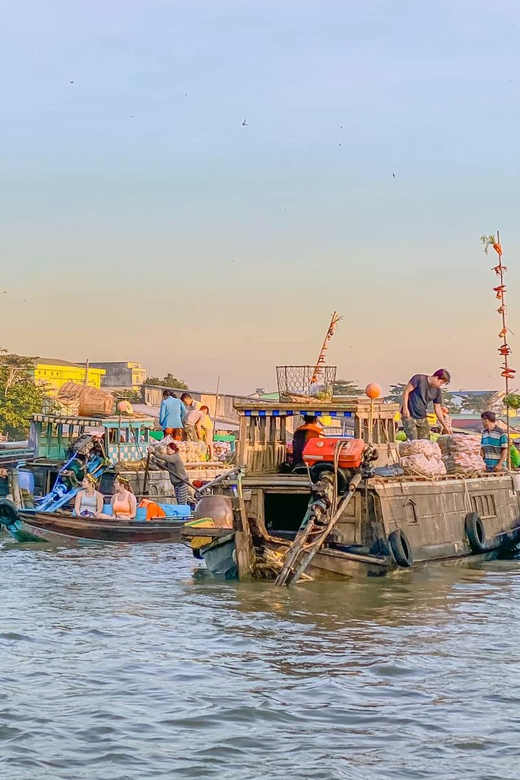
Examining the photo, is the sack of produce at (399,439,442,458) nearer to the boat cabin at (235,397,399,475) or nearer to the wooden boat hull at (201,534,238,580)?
the boat cabin at (235,397,399,475)

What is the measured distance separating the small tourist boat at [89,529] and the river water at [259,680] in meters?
4.76

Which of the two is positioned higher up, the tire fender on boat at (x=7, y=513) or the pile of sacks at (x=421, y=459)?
the pile of sacks at (x=421, y=459)

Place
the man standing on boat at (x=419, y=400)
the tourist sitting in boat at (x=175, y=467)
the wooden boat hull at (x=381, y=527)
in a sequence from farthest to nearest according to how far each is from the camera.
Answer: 1. the tourist sitting in boat at (x=175, y=467)
2. the man standing on boat at (x=419, y=400)
3. the wooden boat hull at (x=381, y=527)

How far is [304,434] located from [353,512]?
1.75 metres

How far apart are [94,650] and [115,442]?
15866 mm

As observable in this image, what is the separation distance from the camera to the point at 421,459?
17.9m

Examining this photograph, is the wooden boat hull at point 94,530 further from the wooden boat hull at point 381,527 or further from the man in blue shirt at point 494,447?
the man in blue shirt at point 494,447

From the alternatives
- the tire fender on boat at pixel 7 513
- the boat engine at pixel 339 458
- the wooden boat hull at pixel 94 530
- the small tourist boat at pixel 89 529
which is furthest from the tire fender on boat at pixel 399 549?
the tire fender on boat at pixel 7 513

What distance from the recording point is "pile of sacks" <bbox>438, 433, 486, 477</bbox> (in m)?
20.0

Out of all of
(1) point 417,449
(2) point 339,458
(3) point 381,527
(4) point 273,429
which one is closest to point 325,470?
(2) point 339,458

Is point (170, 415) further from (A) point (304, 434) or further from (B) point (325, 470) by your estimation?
(B) point (325, 470)

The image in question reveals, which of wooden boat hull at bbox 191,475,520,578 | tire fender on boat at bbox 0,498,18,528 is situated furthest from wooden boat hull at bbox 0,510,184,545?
wooden boat hull at bbox 191,475,520,578

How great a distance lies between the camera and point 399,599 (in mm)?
15211

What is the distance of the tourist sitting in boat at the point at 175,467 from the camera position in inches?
939
